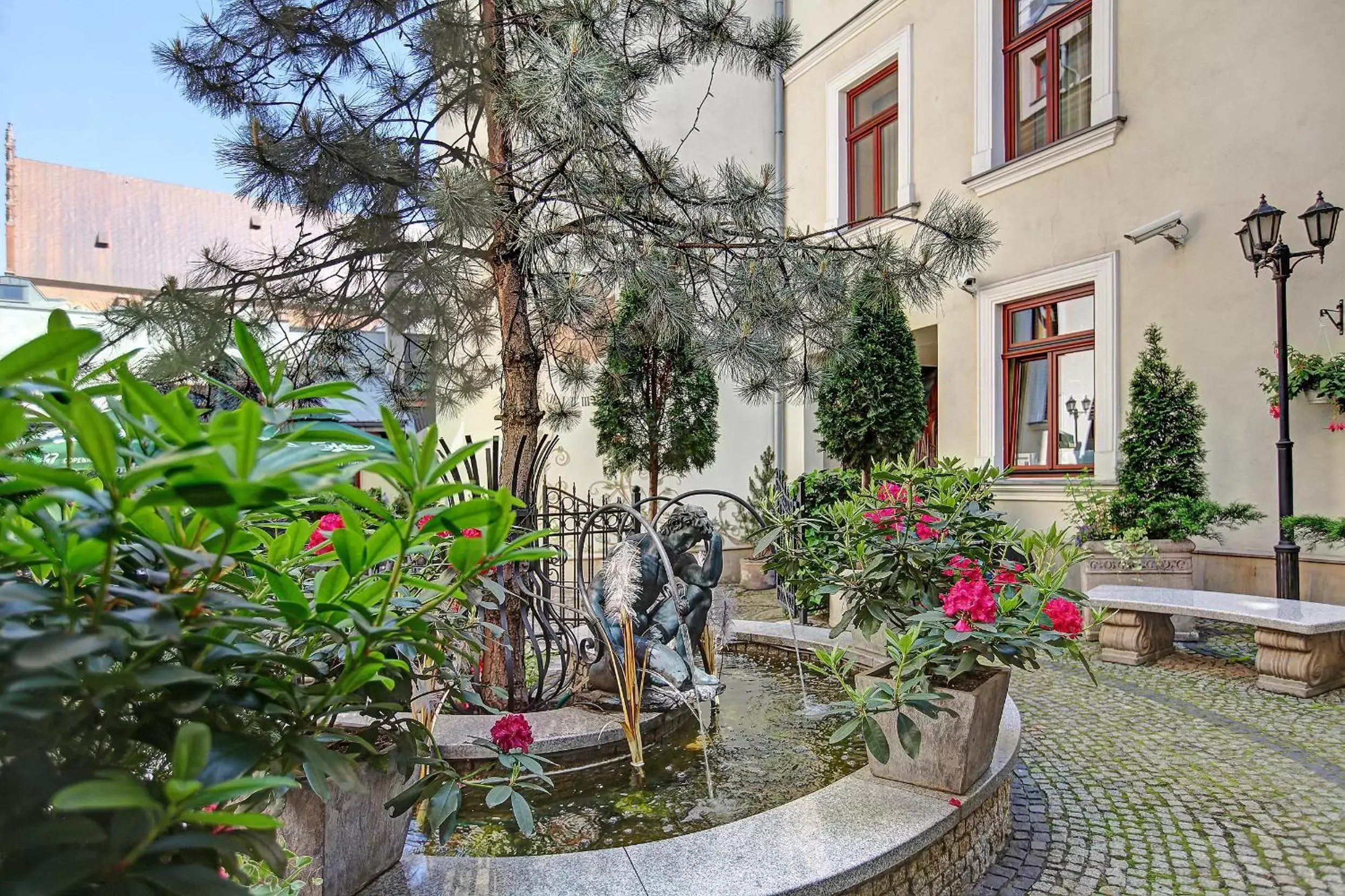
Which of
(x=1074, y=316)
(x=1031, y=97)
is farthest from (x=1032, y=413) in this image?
(x=1031, y=97)

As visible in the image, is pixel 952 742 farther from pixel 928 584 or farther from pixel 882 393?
pixel 882 393

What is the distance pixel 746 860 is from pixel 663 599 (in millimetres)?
1315

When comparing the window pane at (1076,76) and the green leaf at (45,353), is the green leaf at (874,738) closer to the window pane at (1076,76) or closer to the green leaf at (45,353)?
the green leaf at (45,353)

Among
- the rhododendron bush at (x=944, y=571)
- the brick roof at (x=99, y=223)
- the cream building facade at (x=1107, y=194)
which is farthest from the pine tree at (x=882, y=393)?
the brick roof at (x=99, y=223)

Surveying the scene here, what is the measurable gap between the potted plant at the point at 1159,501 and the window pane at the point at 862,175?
14.2 feet

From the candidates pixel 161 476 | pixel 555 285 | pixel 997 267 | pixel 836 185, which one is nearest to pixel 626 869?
pixel 161 476

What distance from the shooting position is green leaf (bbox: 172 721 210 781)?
1.53ft

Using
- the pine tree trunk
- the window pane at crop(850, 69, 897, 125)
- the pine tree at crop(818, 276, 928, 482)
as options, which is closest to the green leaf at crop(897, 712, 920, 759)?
the pine tree trunk

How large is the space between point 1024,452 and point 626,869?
273 inches

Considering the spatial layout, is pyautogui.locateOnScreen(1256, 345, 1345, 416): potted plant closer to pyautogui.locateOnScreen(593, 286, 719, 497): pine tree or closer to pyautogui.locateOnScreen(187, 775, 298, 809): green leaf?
pyautogui.locateOnScreen(593, 286, 719, 497): pine tree

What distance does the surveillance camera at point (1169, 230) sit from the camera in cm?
593

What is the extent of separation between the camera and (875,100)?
9188 millimetres

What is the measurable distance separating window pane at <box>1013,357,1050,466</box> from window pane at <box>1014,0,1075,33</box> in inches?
134

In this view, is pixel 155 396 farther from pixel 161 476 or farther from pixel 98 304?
pixel 98 304
